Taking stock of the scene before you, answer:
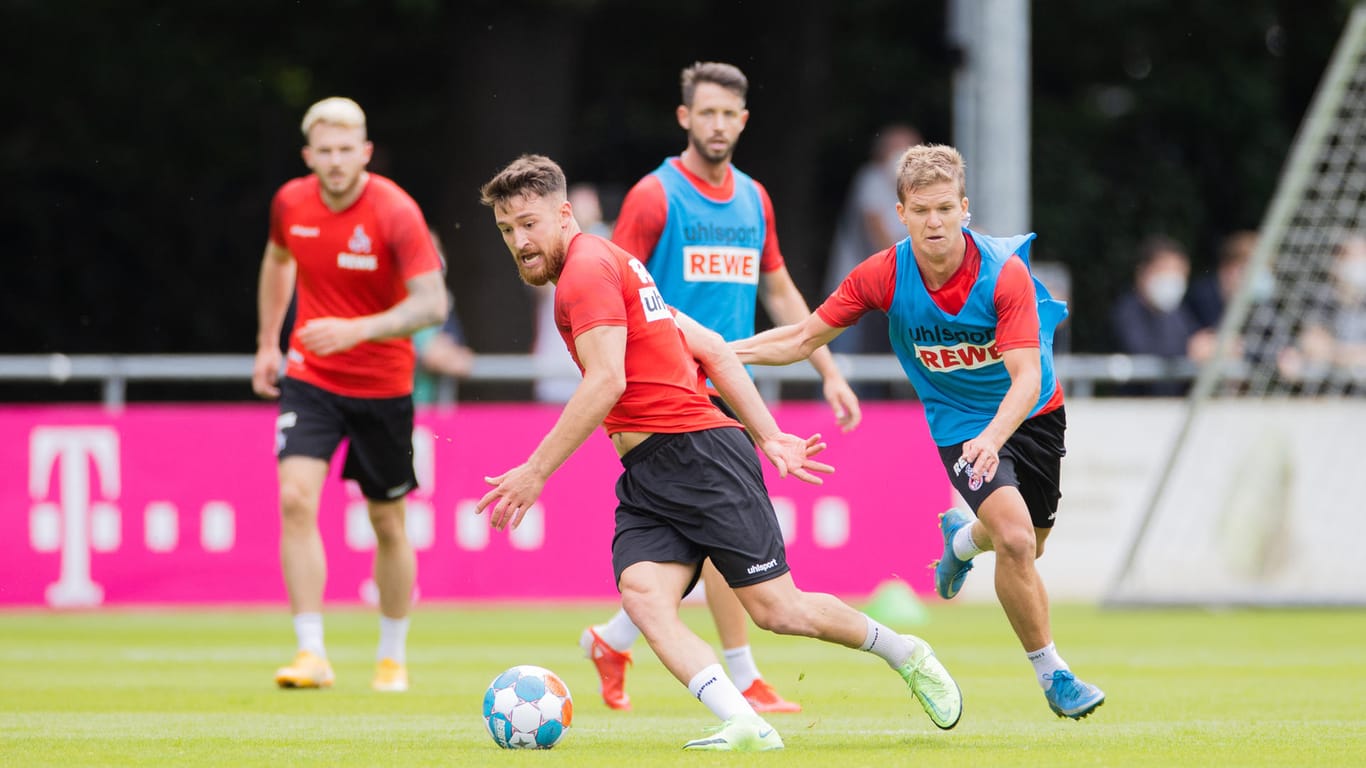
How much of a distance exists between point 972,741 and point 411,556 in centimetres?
361

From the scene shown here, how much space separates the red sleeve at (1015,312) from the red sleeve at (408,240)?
10.5ft

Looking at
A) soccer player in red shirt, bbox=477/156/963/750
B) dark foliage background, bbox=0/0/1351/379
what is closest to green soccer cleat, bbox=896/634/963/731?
soccer player in red shirt, bbox=477/156/963/750

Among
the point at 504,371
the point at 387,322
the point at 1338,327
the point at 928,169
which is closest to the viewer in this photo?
the point at 928,169

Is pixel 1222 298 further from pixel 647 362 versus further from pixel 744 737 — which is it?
pixel 744 737

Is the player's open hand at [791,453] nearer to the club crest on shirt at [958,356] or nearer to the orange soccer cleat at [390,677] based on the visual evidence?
the club crest on shirt at [958,356]

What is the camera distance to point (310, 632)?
10156 mm

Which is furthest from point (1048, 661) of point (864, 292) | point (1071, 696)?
point (864, 292)

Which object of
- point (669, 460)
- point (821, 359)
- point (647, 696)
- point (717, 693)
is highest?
point (821, 359)

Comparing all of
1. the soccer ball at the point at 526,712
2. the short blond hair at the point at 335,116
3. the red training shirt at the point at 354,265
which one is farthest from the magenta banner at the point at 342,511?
the soccer ball at the point at 526,712

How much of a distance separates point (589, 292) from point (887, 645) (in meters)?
1.64

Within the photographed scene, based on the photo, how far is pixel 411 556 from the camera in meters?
10.5

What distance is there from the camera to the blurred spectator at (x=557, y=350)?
1546 centimetres

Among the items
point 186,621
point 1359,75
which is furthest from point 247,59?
point 1359,75

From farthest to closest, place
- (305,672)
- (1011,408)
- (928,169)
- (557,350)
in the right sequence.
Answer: (557,350) → (305,672) → (928,169) → (1011,408)
